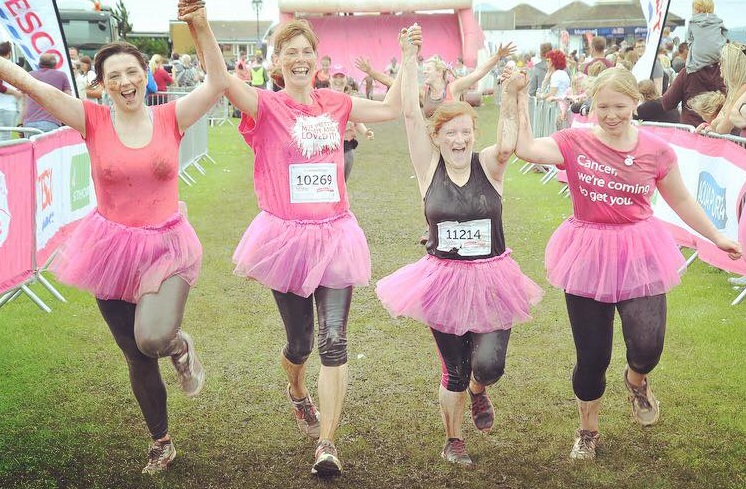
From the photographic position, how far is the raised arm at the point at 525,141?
4.37 meters

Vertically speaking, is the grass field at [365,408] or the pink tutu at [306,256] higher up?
the pink tutu at [306,256]

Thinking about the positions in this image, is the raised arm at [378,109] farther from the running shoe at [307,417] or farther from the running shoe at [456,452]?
the running shoe at [456,452]

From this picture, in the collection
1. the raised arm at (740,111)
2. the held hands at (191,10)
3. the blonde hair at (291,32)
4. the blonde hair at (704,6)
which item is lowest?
the raised arm at (740,111)

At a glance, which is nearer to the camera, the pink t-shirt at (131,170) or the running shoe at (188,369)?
the pink t-shirt at (131,170)

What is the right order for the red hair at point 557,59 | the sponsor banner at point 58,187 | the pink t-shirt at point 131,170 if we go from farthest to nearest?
the red hair at point 557,59
the sponsor banner at point 58,187
the pink t-shirt at point 131,170

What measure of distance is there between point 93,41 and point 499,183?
3604cm

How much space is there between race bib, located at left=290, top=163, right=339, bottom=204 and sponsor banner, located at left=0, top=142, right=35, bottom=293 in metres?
3.43

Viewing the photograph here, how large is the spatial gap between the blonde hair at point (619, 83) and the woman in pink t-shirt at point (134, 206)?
191 centimetres

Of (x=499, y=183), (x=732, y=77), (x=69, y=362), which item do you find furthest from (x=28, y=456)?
(x=732, y=77)

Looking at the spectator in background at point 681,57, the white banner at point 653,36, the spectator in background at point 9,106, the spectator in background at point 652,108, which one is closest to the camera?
the spectator in background at point 652,108

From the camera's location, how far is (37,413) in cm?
547

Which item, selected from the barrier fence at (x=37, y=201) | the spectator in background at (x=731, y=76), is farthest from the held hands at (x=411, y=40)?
the spectator in background at (x=731, y=76)

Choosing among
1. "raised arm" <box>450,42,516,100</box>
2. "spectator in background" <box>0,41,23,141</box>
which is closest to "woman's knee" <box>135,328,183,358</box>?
"raised arm" <box>450,42,516,100</box>

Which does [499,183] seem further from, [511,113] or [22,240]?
[22,240]
